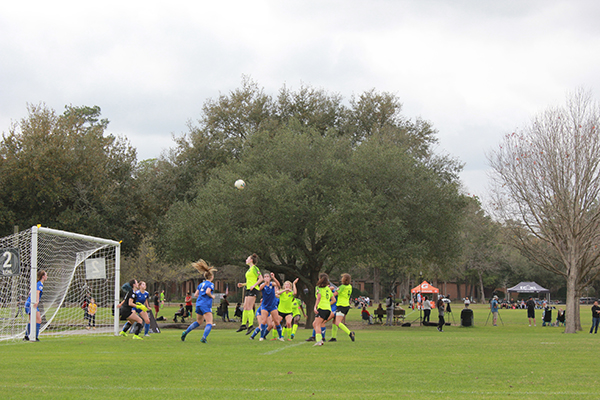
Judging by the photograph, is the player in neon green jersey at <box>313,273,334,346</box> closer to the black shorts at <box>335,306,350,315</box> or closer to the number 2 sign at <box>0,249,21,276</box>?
the black shorts at <box>335,306,350,315</box>

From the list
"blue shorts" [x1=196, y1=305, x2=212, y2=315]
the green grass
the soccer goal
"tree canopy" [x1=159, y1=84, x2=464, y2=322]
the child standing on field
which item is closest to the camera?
the green grass

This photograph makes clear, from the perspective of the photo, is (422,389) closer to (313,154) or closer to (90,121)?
(313,154)

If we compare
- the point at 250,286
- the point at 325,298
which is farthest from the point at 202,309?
the point at 325,298

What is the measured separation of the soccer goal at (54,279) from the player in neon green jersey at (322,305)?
705 cm

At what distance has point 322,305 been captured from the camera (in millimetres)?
14000

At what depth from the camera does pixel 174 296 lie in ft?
303

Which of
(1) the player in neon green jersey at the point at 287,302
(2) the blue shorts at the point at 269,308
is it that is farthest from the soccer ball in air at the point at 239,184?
(2) the blue shorts at the point at 269,308

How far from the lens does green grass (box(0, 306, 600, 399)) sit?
7.25m

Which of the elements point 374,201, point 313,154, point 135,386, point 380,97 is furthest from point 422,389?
point 380,97

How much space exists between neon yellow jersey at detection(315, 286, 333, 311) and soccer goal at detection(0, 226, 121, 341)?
7.07 meters

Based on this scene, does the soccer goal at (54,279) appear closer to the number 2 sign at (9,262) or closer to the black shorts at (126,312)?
the number 2 sign at (9,262)

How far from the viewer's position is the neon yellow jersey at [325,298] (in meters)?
14.0

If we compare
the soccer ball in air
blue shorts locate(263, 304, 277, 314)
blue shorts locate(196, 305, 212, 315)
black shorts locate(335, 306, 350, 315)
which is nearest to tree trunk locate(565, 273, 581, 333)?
the soccer ball in air

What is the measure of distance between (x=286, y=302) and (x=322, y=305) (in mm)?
1562
